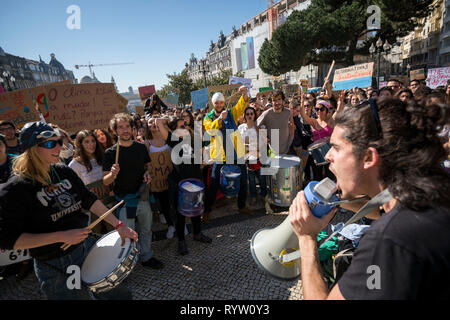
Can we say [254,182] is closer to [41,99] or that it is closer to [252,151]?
[252,151]

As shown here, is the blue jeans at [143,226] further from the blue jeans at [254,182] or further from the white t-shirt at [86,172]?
the blue jeans at [254,182]

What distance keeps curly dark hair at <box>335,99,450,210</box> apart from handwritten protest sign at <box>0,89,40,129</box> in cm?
589

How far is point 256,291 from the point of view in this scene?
2686 millimetres

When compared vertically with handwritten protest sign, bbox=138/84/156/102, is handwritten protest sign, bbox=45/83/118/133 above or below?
below

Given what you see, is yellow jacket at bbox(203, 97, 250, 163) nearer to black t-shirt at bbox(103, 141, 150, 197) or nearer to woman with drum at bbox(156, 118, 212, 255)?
woman with drum at bbox(156, 118, 212, 255)

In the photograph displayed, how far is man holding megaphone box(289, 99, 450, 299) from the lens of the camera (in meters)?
0.81

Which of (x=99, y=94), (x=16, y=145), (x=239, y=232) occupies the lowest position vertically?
(x=239, y=232)

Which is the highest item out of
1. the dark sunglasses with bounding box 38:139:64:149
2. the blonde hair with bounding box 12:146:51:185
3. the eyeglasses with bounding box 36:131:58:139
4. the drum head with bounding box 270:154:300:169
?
the eyeglasses with bounding box 36:131:58:139

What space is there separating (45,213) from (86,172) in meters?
1.84

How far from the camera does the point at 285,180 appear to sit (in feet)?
13.1

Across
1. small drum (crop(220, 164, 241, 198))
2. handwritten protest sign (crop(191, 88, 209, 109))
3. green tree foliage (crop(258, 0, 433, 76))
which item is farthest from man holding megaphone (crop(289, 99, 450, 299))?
green tree foliage (crop(258, 0, 433, 76))

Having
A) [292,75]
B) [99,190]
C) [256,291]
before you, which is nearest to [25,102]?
[99,190]

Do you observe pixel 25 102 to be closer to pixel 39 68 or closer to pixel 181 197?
pixel 181 197

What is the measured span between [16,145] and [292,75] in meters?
53.5
